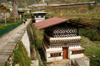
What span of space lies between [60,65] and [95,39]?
20.9 metres

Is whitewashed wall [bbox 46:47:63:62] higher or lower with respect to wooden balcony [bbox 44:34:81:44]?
lower

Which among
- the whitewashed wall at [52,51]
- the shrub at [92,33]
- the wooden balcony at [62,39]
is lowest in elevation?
the shrub at [92,33]

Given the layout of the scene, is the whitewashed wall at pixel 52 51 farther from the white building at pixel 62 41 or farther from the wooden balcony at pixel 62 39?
the wooden balcony at pixel 62 39

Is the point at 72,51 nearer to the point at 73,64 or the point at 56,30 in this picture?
the point at 73,64

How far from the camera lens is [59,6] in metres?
58.9

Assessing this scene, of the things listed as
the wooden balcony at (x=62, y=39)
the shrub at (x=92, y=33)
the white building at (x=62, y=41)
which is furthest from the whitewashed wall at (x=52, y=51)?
the shrub at (x=92, y=33)

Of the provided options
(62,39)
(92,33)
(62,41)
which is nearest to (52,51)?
(62,41)

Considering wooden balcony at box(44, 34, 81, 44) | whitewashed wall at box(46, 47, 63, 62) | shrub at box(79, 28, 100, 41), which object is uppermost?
wooden balcony at box(44, 34, 81, 44)

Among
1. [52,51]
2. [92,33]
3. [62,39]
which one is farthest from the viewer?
[92,33]

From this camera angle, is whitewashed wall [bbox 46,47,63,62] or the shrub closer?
whitewashed wall [bbox 46,47,63,62]

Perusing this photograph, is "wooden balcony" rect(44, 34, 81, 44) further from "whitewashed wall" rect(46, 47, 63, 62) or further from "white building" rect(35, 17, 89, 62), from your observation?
"whitewashed wall" rect(46, 47, 63, 62)

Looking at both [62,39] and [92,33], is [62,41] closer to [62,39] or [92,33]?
[62,39]

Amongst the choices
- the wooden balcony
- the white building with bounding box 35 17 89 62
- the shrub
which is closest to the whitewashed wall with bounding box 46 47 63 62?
the white building with bounding box 35 17 89 62

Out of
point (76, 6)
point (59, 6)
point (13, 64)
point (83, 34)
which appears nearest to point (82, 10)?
point (76, 6)
